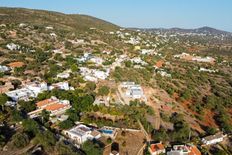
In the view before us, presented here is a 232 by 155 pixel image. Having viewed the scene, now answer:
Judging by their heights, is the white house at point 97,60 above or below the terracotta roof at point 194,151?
above

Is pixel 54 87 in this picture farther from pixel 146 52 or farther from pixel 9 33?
pixel 146 52

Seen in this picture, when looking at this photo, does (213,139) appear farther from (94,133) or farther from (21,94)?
(21,94)

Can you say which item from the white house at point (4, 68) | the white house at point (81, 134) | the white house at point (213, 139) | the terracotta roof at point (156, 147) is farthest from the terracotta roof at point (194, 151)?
the white house at point (4, 68)

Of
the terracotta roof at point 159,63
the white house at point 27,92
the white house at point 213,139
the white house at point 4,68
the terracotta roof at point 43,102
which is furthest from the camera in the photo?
the terracotta roof at point 159,63

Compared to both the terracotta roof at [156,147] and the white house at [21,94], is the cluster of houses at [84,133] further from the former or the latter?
the white house at [21,94]

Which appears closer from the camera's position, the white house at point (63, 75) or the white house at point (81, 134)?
the white house at point (81, 134)

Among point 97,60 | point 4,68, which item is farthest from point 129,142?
point 97,60

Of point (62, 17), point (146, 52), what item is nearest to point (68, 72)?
point (146, 52)

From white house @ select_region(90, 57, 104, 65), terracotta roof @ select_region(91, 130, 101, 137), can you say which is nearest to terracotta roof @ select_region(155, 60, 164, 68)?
white house @ select_region(90, 57, 104, 65)
